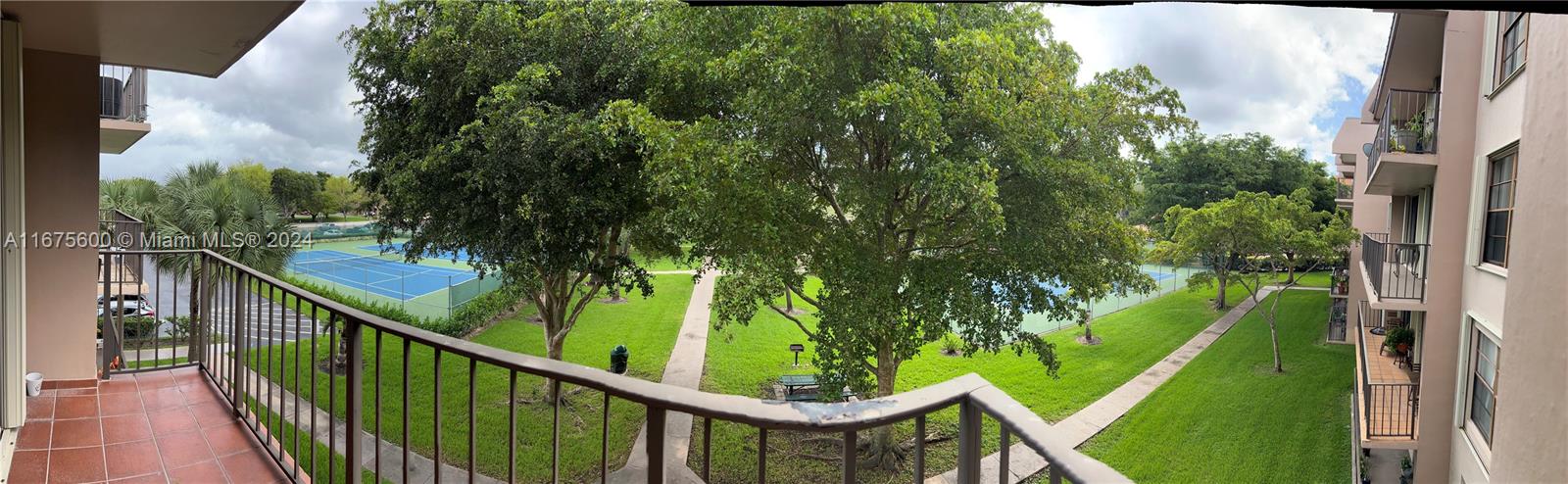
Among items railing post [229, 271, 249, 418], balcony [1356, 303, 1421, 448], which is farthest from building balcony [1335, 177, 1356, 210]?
railing post [229, 271, 249, 418]

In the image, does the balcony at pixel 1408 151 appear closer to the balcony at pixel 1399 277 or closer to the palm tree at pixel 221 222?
the balcony at pixel 1399 277

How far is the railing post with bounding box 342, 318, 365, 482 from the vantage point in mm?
1280

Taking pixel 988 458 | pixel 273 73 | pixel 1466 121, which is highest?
pixel 273 73

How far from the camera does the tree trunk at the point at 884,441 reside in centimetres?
714

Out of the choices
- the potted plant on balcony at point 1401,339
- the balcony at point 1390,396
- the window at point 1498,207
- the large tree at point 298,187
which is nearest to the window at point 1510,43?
the window at point 1498,207

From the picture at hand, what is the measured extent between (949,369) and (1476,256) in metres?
9.59

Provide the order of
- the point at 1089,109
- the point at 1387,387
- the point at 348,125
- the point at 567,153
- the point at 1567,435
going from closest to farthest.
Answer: the point at 1567,435, the point at 1387,387, the point at 567,153, the point at 1089,109, the point at 348,125

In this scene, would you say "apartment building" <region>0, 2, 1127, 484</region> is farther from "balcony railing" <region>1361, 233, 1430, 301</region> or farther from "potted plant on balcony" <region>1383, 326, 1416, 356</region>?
"potted plant on balcony" <region>1383, 326, 1416, 356</region>

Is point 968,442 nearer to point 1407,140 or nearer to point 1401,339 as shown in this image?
point 1407,140

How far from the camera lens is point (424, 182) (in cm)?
711

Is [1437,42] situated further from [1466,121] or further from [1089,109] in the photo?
[1089,109]

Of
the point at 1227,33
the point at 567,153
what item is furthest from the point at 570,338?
the point at 1227,33

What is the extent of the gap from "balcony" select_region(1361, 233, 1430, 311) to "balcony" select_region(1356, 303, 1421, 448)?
53cm

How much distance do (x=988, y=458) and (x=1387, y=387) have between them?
157 inches
